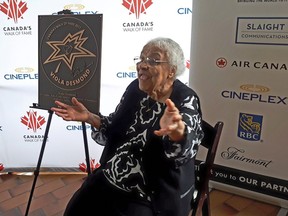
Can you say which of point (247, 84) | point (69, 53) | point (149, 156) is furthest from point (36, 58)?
point (247, 84)

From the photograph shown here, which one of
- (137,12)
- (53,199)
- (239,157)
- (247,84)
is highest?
(137,12)

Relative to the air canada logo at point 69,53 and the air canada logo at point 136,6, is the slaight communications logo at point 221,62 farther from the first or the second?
the air canada logo at point 69,53

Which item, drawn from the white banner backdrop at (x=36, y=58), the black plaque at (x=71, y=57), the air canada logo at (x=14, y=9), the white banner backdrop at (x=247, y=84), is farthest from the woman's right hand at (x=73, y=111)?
the air canada logo at (x=14, y=9)

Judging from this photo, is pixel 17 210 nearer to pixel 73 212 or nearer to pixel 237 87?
pixel 73 212

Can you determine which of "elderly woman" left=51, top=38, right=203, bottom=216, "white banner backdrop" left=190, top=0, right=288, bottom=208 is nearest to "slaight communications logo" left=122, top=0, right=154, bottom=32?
"white banner backdrop" left=190, top=0, right=288, bottom=208

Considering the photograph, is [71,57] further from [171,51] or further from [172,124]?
[172,124]

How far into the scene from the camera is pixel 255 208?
6.95 feet

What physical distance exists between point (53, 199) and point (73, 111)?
101 cm

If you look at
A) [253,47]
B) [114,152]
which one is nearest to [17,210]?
[114,152]

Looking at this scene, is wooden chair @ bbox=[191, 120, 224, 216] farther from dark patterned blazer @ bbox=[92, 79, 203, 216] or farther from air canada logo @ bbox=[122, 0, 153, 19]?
air canada logo @ bbox=[122, 0, 153, 19]

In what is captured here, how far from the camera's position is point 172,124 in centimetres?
107

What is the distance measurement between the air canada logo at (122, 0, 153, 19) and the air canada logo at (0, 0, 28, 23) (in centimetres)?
74

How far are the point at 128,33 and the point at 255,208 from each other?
1529 millimetres

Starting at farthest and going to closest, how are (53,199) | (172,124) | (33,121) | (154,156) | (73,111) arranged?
(33,121), (53,199), (73,111), (154,156), (172,124)
